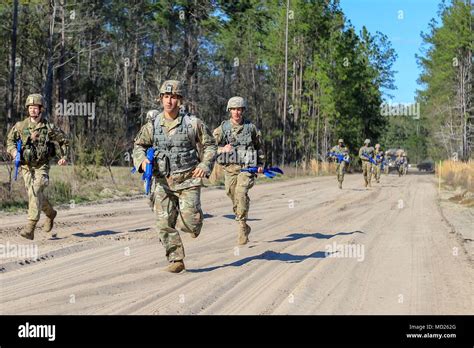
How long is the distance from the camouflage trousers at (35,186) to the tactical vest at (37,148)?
114mm

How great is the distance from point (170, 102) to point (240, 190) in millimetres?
3089

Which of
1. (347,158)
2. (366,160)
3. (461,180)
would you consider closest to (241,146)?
(347,158)

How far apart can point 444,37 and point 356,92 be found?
346 inches

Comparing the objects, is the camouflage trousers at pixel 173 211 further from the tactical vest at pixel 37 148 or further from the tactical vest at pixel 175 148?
the tactical vest at pixel 37 148

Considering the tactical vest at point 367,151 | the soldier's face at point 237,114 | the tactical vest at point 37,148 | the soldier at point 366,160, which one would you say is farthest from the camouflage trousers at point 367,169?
the tactical vest at point 37,148

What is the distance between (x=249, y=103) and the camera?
48312 millimetres

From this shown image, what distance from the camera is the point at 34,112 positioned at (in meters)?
9.09

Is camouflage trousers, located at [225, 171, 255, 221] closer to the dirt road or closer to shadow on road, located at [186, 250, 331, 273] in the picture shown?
Answer: the dirt road

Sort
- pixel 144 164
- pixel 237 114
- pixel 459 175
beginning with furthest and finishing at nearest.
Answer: pixel 459 175, pixel 237 114, pixel 144 164

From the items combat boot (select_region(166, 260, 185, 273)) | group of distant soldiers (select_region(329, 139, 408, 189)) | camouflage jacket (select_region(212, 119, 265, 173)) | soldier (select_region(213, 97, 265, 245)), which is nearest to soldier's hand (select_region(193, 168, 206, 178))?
combat boot (select_region(166, 260, 185, 273))

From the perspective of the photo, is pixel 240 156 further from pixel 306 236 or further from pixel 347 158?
pixel 347 158

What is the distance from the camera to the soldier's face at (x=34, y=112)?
9.00 meters
